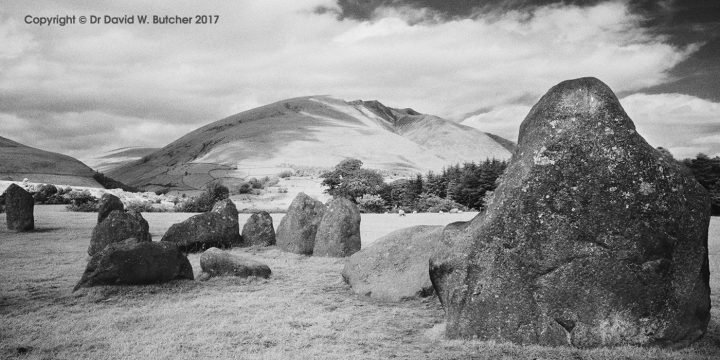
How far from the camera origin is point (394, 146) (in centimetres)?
13800

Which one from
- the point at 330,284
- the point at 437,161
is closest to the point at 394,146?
the point at 437,161

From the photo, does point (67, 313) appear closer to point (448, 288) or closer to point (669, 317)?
point (448, 288)

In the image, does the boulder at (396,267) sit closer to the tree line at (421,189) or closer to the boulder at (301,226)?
the boulder at (301,226)

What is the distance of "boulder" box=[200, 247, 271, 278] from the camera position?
12750 millimetres

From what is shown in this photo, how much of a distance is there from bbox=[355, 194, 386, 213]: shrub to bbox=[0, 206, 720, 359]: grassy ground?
86.6 ft

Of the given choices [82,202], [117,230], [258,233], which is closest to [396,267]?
→ [258,233]

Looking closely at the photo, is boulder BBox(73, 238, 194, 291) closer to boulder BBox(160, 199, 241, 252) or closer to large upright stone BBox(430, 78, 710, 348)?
boulder BBox(160, 199, 241, 252)

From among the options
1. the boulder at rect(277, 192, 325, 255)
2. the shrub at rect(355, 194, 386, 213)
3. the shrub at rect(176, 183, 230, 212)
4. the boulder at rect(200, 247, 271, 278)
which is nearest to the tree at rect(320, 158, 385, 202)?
the shrub at rect(355, 194, 386, 213)

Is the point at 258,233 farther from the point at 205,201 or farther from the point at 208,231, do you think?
the point at 205,201

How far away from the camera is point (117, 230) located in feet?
55.1

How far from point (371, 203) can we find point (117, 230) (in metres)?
25.9

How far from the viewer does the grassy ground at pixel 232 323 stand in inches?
278

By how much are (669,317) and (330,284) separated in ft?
26.3

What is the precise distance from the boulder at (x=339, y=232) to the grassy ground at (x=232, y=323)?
298 cm
